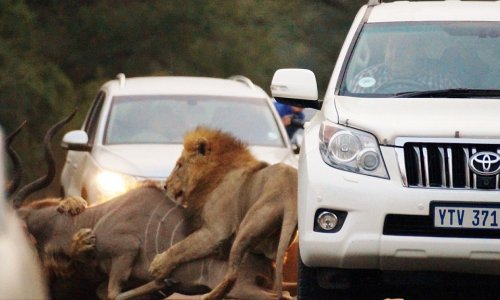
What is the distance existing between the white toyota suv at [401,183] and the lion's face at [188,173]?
174 cm

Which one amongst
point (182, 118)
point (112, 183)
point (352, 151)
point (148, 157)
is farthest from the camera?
point (182, 118)

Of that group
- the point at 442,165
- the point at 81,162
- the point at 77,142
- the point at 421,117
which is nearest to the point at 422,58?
the point at 421,117

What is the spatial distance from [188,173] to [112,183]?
1.65m

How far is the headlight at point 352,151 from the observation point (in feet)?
27.8

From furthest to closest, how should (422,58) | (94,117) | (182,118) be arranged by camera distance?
(94,117)
(182,118)
(422,58)

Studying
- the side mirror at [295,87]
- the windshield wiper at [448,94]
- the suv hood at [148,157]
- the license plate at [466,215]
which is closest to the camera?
the license plate at [466,215]

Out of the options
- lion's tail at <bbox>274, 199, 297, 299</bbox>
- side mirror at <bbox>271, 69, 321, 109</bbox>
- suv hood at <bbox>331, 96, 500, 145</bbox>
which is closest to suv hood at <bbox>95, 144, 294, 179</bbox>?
lion's tail at <bbox>274, 199, 297, 299</bbox>

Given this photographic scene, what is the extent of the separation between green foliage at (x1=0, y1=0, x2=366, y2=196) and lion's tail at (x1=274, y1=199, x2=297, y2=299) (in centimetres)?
1057

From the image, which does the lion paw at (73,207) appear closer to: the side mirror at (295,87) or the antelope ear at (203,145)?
the antelope ear at (203,145)

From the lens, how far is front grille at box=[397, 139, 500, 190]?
8.34 meters

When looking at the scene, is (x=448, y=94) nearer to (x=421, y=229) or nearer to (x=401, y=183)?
(x=401, y=183)

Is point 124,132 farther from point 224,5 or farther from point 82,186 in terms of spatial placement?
point 224,5

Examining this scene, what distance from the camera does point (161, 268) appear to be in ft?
34.6

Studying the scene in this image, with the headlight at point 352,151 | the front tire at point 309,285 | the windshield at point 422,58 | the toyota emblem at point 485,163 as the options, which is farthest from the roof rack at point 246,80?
the toyota emblem at point 485,163
